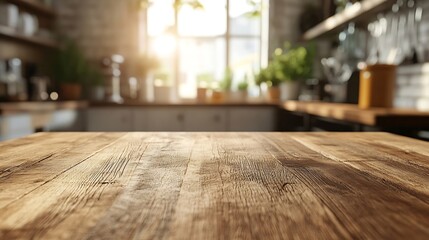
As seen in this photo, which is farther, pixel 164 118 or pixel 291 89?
pixel 291 89

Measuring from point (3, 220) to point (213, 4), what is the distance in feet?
15.8

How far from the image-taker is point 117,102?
4.19 m

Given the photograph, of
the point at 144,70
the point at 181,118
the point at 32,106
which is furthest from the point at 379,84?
the point at 144,70

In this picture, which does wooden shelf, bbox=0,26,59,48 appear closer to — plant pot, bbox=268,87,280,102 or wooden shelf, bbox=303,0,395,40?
plant pot, bbox=268,87,280,102

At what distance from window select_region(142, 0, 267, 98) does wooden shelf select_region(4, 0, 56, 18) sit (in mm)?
1059

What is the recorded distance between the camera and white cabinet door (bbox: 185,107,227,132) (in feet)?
13.9

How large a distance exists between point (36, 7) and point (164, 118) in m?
1.64

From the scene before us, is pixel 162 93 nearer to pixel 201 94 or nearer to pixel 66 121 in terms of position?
pixel 201 94

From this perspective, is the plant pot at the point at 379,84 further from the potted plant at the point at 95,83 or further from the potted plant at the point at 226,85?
the potted plant at the point at 95,83

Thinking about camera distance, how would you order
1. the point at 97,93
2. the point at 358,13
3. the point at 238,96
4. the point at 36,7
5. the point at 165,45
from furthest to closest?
the point at 165,45 → the point at 238,96 → the point at 97,93 → the point at 36,7 → the point at 358,13

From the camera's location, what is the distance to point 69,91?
174 inches

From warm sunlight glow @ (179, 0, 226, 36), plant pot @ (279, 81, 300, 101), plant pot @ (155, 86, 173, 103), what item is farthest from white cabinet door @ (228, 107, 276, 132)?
warm sunlight glow @ (179, 0, 226, 36)

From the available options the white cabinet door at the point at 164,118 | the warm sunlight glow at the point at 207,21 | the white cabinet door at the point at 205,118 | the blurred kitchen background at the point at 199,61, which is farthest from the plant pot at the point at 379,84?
the warm sunlight glow at the point at 207,21

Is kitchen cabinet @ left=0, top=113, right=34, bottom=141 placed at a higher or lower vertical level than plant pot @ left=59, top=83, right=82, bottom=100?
lower
